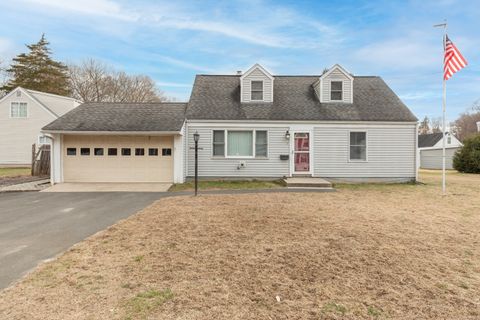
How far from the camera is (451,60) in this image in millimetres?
9992

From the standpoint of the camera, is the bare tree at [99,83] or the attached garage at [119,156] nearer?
the attached garage at [119,156]

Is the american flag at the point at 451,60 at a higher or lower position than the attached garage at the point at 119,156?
higher

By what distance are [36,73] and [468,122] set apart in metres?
68.1

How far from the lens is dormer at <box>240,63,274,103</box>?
1417 centimetres

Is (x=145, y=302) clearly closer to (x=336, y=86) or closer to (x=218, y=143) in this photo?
(x=218, y=143)

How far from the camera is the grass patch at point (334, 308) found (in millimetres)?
2608

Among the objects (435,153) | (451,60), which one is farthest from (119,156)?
(435,153)

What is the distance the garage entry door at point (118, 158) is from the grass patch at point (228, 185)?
1.44 metres

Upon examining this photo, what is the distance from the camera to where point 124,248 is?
437 cm

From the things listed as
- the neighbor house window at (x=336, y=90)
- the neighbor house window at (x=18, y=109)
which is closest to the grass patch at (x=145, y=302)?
the neighbor house window at (x=336, y=90)

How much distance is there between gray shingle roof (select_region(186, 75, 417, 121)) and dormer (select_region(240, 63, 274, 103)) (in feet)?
1.09

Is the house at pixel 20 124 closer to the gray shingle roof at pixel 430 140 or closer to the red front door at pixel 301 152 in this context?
the red front door at pixel 301 152

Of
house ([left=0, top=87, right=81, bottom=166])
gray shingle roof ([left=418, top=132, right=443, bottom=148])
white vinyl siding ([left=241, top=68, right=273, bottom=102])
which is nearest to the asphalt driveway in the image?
white vinyl siding ([left=241, top=68, right=273, bottom=102])

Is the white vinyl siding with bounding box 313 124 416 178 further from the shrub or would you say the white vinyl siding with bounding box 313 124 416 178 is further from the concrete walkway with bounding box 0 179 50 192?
the concrete walkway with bounding box 0 179 50 192
